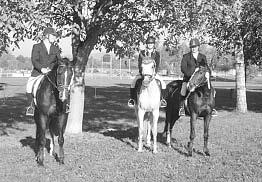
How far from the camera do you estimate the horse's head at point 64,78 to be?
854 centimetres

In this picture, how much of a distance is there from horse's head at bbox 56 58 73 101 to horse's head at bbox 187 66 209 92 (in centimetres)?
333

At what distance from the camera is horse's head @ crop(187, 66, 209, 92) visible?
9781 mm

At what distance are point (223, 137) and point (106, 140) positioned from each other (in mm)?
4257

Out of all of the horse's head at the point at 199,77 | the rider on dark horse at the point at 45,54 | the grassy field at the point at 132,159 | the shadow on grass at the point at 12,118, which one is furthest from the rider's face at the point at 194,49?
the shadow on grass at the point at 12,118

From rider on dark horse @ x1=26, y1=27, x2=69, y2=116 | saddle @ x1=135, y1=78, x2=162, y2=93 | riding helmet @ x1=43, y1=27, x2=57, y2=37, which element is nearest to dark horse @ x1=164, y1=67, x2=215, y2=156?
saddle @ x1=135, y1=78, x2=162, y2=93

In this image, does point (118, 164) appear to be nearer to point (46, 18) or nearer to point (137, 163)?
point (137, 163)

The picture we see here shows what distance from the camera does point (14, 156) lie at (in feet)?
31.7

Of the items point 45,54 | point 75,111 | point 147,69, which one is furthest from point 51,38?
point 75,111

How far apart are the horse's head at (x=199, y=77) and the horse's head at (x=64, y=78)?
10.9ft

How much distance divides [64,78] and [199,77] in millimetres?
3640

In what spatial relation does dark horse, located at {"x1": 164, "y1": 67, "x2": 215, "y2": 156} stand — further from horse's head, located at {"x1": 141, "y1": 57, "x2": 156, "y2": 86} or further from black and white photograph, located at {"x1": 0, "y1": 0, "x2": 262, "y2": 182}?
horse's head, located at {"x1": 141, "y1": 57, "x2": 156, "y2": 86}

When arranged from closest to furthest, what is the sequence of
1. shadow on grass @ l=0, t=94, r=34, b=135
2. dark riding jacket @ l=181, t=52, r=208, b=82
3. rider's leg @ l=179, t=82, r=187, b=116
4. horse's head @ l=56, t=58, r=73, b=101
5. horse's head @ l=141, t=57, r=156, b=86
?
1. horse's head @ l=56, t=58, r=73, b=101
2. horse's head @ l=141, t=57, r=156, b=86
3. dark riding jacket @ l=181, t=52, r=208, b=82
4. rider's leg @ l=179, t=82, r=187, b=116
5. shadow on grass @ l=0, t=94, r=34, b=135

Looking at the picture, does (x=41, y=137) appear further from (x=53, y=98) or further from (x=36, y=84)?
(x=36, y=84)

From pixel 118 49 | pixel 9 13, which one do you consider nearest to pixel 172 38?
pixel 118 49
